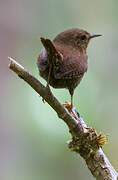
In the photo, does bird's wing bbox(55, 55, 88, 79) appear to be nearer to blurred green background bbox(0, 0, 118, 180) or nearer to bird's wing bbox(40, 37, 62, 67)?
bird's wing bbox(40, 37, 62, 67)

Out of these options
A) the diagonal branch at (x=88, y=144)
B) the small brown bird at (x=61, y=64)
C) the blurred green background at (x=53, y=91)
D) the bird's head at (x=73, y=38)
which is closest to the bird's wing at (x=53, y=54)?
the small brown bird at (x=61, y=64)

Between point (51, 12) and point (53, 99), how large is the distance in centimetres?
404

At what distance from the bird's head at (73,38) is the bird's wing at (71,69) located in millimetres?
428

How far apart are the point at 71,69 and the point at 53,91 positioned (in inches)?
60.7

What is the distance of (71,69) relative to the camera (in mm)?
3152

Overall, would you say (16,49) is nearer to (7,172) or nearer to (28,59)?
(28,59)

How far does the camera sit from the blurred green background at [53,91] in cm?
489

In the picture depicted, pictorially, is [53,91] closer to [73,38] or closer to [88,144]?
[73,38]

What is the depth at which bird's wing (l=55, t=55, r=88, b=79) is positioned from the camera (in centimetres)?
309

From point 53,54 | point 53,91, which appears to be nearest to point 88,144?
point 53,54

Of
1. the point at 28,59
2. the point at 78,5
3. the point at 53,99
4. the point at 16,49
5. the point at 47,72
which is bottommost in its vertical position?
the point at 53,99

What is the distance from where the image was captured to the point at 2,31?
6496 millimetres

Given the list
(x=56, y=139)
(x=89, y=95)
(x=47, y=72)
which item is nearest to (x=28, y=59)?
(x=89, y=95)

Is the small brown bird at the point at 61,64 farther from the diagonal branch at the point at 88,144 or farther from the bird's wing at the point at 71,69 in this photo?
the diagonal branch at the point at 88,144
